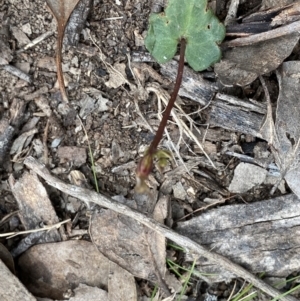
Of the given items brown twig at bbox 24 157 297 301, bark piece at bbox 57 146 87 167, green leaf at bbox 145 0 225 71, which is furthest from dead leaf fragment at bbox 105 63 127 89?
brown twig at bbox 24 157 297 301

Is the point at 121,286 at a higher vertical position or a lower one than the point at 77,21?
lower

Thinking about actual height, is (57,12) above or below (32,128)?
above

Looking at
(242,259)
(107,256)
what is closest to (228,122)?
(242,259)

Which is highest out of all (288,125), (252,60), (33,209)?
(252,60)

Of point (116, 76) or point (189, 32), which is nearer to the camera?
point (189, 32)

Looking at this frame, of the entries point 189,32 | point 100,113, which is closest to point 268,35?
point 189,32

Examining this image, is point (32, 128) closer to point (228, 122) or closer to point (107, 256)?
point (107, 256)

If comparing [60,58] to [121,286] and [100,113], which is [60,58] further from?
[121,286]
